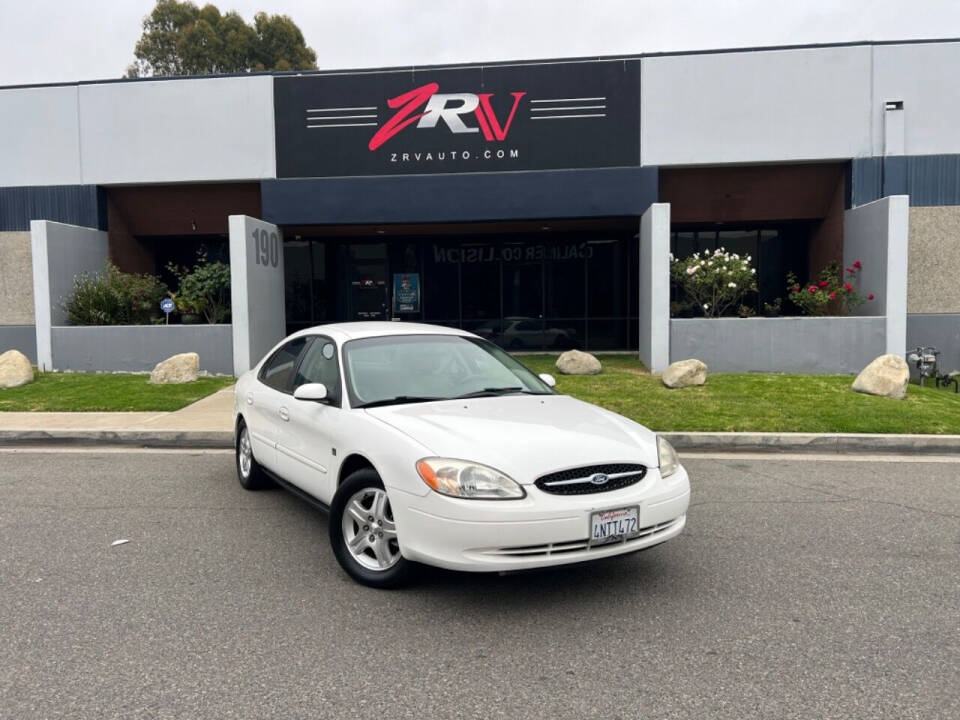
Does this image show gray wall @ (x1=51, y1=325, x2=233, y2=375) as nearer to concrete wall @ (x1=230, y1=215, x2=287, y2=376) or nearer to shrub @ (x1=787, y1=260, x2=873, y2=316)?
concrete wall @ (x1=230, y1=215, x2=287, y2=376)

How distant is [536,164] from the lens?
15352 millimetres

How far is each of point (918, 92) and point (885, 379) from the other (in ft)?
22.8

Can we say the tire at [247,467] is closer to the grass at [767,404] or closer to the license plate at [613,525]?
the license plate at [613,525]

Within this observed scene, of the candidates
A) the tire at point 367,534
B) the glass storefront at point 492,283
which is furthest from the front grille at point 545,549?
the glass storefront at point 492,283

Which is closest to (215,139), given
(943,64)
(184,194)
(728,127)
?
(184,194)

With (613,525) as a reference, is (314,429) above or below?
above

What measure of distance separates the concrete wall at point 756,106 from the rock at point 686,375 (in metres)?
5.08

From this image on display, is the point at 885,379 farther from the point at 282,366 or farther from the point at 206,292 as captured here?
the point at 206,292

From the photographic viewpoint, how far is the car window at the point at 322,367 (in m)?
5.29

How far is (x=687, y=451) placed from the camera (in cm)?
886

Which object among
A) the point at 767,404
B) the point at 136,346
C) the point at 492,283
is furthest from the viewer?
the point at 492,283

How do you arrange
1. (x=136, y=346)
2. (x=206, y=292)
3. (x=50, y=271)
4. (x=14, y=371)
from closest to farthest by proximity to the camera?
(x=14, y=371) → (x=136, y=346) → (x=50, y=271) → (x=206, y=292)

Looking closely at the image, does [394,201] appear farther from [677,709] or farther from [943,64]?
[677,709]

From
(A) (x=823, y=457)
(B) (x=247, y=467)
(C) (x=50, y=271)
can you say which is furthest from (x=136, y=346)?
(A) (x=823, y=457)
